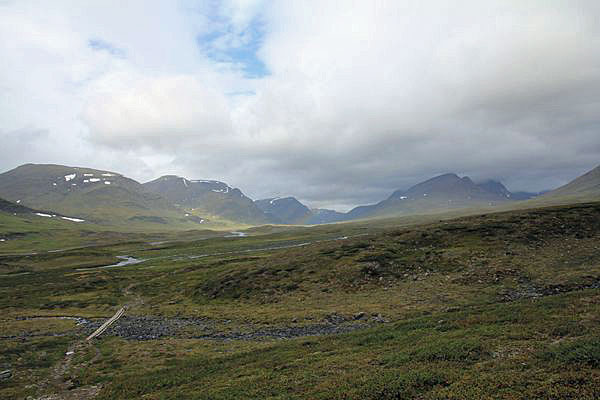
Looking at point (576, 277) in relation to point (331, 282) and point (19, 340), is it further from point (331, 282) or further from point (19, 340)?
point (19, 340)

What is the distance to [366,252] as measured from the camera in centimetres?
6316

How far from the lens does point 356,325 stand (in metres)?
33.0

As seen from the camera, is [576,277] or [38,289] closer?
[576,277]

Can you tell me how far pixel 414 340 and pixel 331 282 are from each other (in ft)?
97.6

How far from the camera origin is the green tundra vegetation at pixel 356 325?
1666 cm

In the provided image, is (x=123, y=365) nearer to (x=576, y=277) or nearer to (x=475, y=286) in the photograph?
(x=475, y=286)

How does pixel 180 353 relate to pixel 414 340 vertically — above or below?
below

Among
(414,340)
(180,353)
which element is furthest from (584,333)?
(180,353)

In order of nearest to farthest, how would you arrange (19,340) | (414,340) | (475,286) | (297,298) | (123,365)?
(414,340) → (123,365) → (475,286) → (19,340) → (297,298)

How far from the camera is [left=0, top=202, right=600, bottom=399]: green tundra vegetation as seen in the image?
54.6 ft

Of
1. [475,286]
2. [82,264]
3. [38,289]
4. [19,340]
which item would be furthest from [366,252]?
[82,264]

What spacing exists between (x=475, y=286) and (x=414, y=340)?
814 inches

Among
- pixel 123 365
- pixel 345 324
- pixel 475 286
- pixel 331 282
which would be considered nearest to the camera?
pixel 123 365

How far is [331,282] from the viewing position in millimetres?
52219
